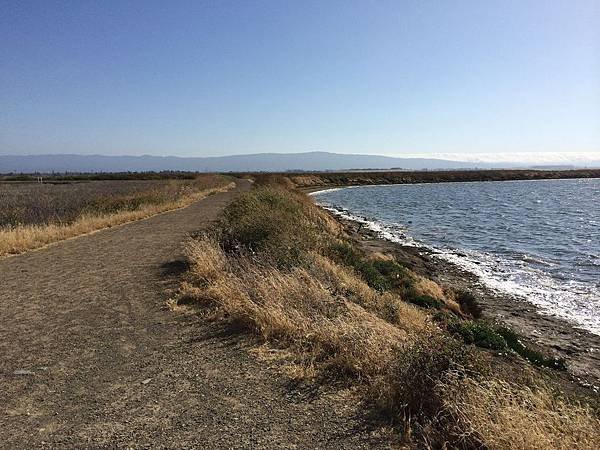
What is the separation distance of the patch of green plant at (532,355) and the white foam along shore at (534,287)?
8.79 feet

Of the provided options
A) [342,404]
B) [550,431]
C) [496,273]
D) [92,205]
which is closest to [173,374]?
[342,404]

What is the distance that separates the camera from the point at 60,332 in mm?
7012

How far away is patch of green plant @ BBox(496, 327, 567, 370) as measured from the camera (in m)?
8.80

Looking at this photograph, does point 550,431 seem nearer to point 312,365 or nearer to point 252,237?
point 312,365

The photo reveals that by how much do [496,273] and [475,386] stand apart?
1431 centimetres

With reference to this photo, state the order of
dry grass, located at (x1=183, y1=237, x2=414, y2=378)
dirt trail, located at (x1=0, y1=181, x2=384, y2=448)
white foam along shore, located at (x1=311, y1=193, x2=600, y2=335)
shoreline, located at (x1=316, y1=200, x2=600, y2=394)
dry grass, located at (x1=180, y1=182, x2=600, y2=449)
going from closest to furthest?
dry grass, located at (x1=180, y1=182, x2=600, y2=449), dirt trail, located at (x1=0, y1=181, x2=384, y2=448), dry grass, located at (x1=183, y1=237, x2=414, y2=378), shoreline, located at (x1=316, y1=200, x2=600, y2=394), white foam along shore, located at (x1=311, y1=193, x2=600, y2=335)

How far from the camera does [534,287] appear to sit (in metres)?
15.3

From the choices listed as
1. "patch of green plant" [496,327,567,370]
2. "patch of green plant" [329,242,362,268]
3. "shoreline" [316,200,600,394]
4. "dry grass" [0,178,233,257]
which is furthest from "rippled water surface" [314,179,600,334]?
"dry grass" [0,178,233,257]

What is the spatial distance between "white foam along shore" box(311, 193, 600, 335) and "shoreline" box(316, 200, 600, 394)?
1.06ft

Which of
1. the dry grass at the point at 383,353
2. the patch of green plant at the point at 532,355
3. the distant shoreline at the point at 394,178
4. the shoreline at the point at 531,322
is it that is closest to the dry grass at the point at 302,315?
the dry grass at the point at 383,353

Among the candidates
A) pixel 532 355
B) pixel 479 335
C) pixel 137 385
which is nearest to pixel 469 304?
pixel 479 335

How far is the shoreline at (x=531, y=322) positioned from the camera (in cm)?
917

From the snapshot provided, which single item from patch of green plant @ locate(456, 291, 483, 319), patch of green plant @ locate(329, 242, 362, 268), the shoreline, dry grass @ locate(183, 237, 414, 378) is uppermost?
dry grass @ locate(183, 237, 414, 378)

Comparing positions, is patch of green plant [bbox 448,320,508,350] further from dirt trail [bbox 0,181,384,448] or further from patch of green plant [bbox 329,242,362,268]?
dirt trail [bbox 0,181,384,448]
